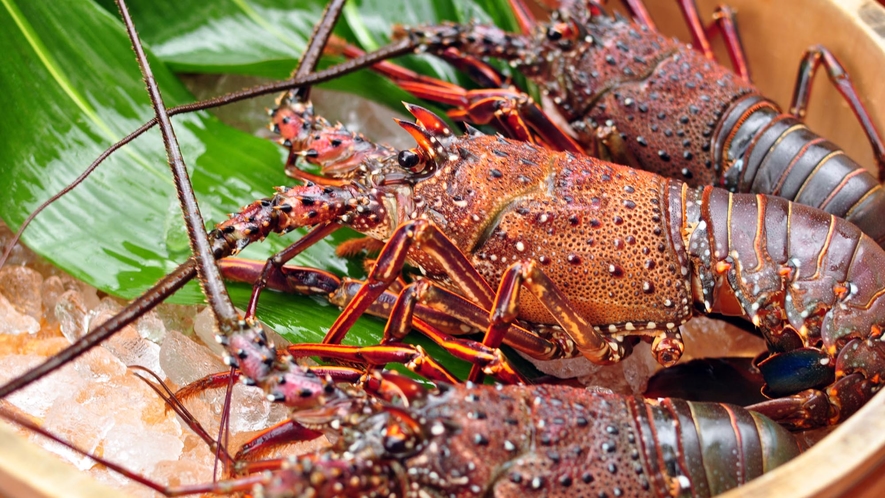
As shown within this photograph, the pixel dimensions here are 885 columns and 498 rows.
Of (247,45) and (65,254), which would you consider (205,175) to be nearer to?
(65,254)

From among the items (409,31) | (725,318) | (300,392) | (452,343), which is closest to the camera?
(300,392)

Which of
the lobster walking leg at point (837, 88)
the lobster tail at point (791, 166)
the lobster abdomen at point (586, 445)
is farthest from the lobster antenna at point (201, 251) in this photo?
the lobster walking leg at point (837, 88)

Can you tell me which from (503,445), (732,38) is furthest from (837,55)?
(503,445)

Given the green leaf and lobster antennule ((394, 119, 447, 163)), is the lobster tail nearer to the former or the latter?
lobster antennule ((394, 119, 447, 163))

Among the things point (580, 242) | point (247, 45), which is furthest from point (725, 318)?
point (247, 45)

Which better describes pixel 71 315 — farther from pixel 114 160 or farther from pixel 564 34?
pixel 564 34

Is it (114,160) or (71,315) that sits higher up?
(114,160)

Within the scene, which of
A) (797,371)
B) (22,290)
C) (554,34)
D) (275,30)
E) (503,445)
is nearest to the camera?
(503,445)
